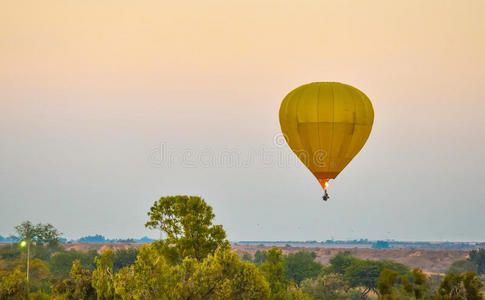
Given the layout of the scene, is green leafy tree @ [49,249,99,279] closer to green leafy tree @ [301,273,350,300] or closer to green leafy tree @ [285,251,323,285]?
green leafy tree @ [285,251,323,285]

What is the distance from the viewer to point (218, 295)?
42438mm

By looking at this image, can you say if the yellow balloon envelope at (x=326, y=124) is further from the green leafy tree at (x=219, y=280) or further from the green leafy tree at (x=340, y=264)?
the green leafy tree at (x=340, y=264)

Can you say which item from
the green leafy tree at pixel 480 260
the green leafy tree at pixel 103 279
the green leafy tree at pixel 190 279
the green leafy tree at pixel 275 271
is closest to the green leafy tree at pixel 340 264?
the green leafy tree at pixel 480 260

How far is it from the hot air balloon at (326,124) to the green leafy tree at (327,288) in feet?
169

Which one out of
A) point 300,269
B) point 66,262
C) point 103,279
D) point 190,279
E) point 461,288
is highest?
point 66,262

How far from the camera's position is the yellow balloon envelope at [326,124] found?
53.0m

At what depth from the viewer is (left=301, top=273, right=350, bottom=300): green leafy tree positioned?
105219 millimetres

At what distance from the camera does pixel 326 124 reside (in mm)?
52906

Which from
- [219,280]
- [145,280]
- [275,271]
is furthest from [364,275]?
[145,280]

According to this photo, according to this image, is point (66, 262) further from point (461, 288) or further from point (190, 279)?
point (461, 288)

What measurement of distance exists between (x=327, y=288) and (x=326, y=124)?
2339 inches

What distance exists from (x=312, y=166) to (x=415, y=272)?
18089 millimetres

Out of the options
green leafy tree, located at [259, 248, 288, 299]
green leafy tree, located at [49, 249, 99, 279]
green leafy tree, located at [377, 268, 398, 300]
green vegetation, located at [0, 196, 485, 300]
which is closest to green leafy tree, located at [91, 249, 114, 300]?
green vegetation, located at [0, 196, 485, 300]

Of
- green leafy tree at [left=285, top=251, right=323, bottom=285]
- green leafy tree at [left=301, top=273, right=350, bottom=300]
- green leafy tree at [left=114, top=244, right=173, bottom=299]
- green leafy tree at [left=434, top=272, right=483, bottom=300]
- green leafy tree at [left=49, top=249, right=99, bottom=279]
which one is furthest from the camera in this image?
green leafy tree at [left=49, top=249, right=99, bottom=279]
